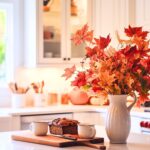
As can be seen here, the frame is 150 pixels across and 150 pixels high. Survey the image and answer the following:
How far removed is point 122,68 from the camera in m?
2.18

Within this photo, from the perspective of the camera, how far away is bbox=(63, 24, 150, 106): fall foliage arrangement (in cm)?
218

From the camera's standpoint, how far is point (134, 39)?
218 centimetres

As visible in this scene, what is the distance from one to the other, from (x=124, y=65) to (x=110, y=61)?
77mm

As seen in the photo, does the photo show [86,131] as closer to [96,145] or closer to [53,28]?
[96,145]

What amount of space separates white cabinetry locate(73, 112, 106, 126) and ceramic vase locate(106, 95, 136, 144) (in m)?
2.11

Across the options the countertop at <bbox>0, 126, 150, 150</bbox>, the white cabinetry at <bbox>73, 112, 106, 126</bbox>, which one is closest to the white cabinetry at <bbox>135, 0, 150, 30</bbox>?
the white cabinetry at <bbox>73, 112, 106, 126</bbox>

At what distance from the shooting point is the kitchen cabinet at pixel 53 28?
466 cm

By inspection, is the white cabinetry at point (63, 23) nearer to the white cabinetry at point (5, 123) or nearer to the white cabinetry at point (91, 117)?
the white cabinetry at point (91, 117)

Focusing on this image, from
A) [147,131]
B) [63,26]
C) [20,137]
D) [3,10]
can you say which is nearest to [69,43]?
[63,26]

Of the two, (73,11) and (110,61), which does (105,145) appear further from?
(73,11)

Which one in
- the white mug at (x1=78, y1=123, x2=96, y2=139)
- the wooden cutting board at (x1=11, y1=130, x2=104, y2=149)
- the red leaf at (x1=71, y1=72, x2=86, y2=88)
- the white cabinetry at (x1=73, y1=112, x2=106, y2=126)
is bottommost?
the white cabinetry at (x1=73, y1=112, x2=106, y2=126)

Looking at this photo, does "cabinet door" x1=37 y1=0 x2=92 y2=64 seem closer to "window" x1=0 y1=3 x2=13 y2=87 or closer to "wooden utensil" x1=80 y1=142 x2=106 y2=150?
"window" x1=0 y1=3 x2=13 y2=87

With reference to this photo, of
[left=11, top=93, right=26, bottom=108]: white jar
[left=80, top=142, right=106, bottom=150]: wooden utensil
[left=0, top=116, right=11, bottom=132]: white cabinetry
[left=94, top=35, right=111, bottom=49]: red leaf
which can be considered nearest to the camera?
[left=80, top=142, right=106, bottom=150]: wooden utensil

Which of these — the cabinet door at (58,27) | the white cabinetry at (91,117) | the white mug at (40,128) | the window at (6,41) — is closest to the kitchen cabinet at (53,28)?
the cabinet door at (58,27)
